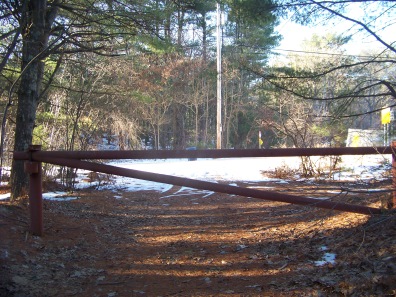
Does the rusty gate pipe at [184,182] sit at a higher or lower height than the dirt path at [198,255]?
higher

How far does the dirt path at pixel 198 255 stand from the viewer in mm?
3232

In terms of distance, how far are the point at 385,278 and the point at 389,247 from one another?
687 millimetres

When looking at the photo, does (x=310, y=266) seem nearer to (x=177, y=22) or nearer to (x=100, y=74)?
(x=177, y=22)

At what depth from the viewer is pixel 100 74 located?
10.7m

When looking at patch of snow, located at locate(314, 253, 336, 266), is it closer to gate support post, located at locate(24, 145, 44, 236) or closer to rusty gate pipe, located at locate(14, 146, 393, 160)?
rusty gate pipe, located at locate(14, 146, 393, 160)

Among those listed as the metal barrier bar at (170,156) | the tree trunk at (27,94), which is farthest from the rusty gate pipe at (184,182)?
the tree trunk at (27,94)

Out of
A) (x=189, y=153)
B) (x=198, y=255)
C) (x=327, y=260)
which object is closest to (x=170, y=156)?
(x=189, y=153)

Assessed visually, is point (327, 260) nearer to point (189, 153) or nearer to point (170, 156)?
point (189, 153)

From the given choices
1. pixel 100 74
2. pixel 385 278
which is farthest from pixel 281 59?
pixel 385 278

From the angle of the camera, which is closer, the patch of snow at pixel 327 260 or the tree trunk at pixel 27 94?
the patch of snow at pixel 327 260

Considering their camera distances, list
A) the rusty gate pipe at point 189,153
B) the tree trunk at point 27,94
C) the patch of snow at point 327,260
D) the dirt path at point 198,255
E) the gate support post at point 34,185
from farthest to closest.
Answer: the tree trunk at point 27,94
the gate support post at point 34,185
the rusty gate pipe at point 189,153
the patch of snow at point 327,260
the dirt path at point 198,255

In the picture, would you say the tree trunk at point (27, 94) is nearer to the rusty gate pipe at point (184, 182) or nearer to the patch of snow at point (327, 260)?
the rusty gate pipe at point (184, 182)

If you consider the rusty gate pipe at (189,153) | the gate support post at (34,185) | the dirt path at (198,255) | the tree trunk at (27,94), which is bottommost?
the dirt path at (198,255)

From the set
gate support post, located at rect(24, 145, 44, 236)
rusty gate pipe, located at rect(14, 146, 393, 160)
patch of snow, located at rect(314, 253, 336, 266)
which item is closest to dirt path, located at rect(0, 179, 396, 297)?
patch of snow, located at rect(314, 253, 336, 266)
